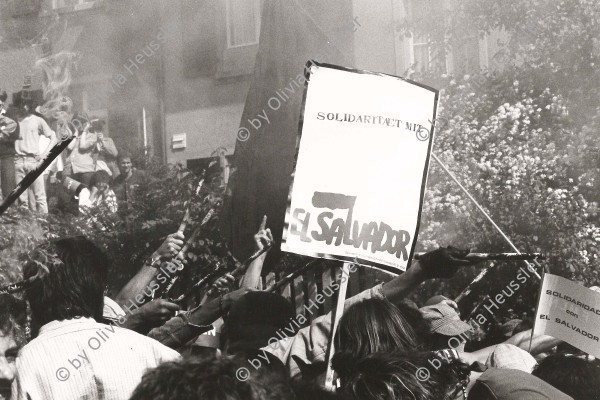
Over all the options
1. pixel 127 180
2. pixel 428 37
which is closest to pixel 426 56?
pixel 428 37

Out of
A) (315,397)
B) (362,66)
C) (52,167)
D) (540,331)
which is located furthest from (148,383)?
(52,167)

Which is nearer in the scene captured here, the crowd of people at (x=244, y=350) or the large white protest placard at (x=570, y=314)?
the crowd of people at (x=244, y=350)

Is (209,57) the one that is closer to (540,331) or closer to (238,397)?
(540,331)

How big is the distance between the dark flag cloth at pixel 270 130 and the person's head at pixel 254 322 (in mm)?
1983

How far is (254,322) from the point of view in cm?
303

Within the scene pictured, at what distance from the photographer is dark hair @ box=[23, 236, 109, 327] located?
2391mm

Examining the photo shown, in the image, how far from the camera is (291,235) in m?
3.18

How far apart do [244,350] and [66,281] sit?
2.55 feet

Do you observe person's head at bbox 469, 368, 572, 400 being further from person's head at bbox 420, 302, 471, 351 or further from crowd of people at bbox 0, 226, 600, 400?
person's head at bbox 420, 302, 471, 351

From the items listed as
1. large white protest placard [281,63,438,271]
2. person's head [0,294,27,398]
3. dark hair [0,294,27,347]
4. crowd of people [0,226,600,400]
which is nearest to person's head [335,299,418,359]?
crowd of people [0,226,600,400]

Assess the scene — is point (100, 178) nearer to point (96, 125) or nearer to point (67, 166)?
point (67, 166)

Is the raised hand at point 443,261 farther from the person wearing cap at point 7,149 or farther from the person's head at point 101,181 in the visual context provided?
the person's head at point 101,181

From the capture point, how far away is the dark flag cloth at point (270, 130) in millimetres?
5121

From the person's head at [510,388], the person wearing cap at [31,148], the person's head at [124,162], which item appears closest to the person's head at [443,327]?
the person's head at [510,388]
